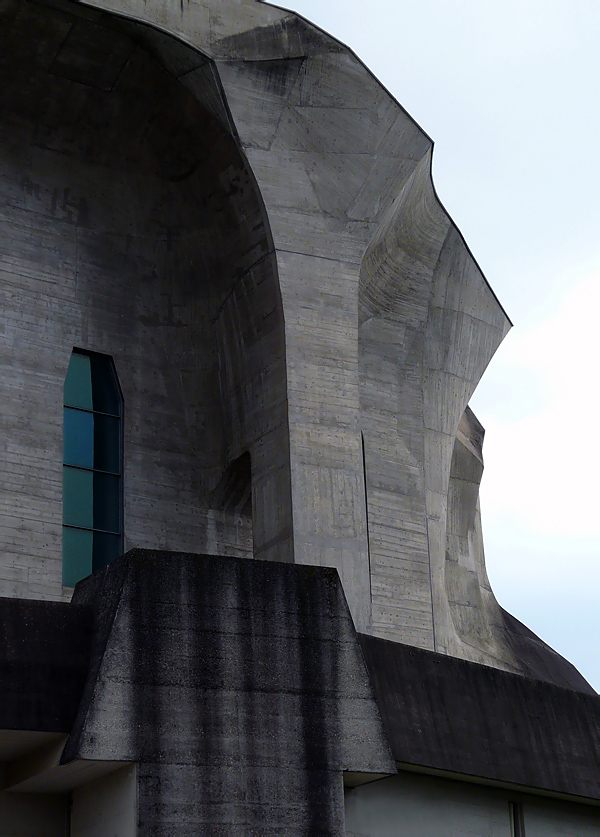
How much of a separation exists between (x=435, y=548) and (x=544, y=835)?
25.6 ft

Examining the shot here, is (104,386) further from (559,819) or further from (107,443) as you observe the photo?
(559,819)

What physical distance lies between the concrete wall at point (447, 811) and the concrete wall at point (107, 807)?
2549 mm

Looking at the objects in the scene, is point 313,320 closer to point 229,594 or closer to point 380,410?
point 380,410


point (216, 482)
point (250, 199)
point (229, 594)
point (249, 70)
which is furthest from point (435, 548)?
point (229, 594)

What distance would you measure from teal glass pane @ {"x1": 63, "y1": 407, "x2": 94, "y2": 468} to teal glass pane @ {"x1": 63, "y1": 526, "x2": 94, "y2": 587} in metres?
1.04

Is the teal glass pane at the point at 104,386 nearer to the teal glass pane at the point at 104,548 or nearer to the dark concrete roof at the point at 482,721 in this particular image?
the teal glass pane at the point at 104,548

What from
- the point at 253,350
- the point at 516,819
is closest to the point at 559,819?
the point at 516,819

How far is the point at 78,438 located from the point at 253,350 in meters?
2.91

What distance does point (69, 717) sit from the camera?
11.0 meters

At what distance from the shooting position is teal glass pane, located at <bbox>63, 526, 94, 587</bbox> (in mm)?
18250

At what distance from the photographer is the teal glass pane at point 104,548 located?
733 inches

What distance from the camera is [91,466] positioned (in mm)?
18938

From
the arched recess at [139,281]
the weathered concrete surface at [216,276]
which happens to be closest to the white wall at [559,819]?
the weathered concrete surface at [216,276]

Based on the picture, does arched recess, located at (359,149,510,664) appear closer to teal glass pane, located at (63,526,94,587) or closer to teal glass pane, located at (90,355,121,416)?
teal glass pane, located at (90,355,121,416)
